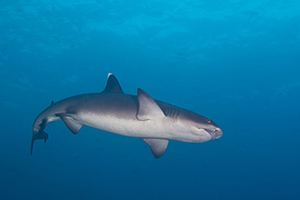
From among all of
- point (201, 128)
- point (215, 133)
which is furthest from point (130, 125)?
point (215, 133)

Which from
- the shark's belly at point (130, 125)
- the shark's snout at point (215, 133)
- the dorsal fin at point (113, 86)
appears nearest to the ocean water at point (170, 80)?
the dorsal fin at point (113, 86)

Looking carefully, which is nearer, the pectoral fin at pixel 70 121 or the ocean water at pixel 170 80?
the pectoral fin at pixel 70 121

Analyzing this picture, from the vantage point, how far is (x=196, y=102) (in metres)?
27.2

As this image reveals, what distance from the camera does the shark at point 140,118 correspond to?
10.7ft

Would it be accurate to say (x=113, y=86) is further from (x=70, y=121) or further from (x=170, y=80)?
(x=170, y=80)

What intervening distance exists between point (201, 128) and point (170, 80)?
20.6 meters

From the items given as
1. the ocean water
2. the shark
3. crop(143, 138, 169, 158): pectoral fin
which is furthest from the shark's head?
the ocean water

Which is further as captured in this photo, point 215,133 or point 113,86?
point 113,86

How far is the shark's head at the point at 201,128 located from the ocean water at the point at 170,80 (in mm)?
15363

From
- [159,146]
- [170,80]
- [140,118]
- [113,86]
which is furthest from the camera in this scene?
[170,80]

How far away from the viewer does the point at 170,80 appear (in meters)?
23.6

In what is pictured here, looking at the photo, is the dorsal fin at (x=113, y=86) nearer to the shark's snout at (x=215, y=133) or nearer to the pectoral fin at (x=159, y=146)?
the pectoral fin at (x=159, y=146)

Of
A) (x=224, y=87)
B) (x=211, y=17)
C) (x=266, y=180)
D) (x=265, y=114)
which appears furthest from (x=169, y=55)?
(x=266, y=180)

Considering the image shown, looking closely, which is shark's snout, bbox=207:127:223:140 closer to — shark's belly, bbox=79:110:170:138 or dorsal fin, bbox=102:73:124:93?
shark's belly, bbox=79:110:170:138
